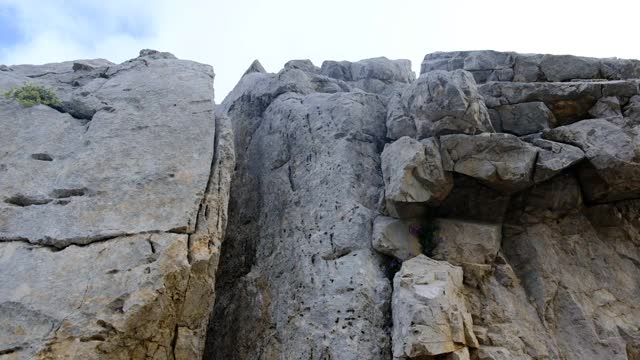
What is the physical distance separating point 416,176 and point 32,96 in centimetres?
1125

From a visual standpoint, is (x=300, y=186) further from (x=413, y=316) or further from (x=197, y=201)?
(x=413, y=316)

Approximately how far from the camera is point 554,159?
11.1m

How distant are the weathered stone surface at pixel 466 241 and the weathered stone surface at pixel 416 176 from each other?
778 millimetres

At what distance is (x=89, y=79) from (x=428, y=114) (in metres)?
11.3

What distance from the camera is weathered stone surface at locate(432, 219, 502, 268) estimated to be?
35.4ft

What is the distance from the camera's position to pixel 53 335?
24.7ft

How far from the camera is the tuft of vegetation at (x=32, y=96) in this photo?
13.3 m

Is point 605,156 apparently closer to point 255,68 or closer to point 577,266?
point 577,266

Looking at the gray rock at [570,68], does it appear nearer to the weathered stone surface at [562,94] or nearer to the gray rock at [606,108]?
the weathered stone surface at [562,94]

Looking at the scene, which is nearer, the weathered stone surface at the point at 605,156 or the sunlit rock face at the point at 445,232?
the sunlit rock face at the point at 445,232

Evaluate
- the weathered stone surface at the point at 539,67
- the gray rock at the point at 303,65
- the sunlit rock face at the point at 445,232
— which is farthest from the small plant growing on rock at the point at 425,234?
the gray rock at the point at 303,65

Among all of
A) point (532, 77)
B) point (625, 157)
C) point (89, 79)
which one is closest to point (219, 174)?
point (89, 79)

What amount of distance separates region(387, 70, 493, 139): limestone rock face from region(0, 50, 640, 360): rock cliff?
2.3 inches

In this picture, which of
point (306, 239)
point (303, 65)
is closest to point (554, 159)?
point (306, 239)
